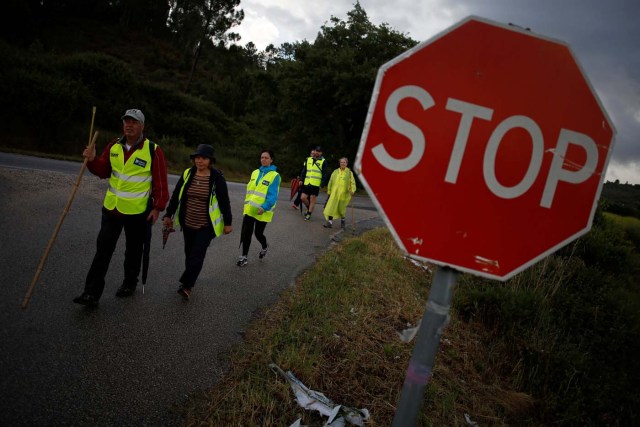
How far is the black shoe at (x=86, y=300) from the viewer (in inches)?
136

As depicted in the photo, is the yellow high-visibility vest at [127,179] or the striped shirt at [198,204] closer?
the yellow high-visibility vest at [127,179]

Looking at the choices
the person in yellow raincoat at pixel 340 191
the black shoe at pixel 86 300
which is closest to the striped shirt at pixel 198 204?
the black shoe at pixel 86 300

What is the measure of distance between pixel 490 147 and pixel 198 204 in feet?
12.2

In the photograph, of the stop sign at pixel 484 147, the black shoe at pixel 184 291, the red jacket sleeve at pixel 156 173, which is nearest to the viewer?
the stop sign at pixel 484 147

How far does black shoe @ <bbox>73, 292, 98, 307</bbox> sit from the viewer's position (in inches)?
136

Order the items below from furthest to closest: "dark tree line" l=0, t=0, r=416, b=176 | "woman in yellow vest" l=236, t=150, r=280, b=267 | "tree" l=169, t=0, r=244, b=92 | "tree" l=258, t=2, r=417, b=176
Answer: "tree" l=169, t=0, r=244, b=92 < "tree" l=258, t=2, r=417, b=176 < "dark tree line" l=0, t=0, r=416, b=176 < "woman in yellow vest" l=236, t=150, r=280, b=267

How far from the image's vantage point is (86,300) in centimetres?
346

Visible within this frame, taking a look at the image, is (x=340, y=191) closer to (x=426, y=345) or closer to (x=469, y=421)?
(x=469, y=421)

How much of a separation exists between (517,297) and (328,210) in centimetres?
538

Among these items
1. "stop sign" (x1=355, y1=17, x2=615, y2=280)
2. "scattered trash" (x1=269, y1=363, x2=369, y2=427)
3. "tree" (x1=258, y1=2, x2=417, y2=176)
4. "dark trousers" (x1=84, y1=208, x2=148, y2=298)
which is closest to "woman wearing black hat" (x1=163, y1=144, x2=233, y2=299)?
"dark trousers" (x1=84, y1=208, x2=148, y2=298)

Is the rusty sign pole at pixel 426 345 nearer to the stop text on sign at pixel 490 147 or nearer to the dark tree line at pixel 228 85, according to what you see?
the stop text on sign at pixel 490 147

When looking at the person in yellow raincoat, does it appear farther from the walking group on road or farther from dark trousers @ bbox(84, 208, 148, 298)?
dark trousers @ bbox(84, 208, 148, 298)

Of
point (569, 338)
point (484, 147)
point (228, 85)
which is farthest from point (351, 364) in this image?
point (228, 85)

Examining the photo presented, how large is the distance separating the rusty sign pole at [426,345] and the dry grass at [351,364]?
1.53 m
